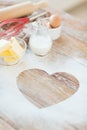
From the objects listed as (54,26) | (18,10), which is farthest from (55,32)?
(18,10)

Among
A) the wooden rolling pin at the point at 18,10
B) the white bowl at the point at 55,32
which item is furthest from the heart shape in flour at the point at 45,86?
the wooden rolling pin at the point at 18,10

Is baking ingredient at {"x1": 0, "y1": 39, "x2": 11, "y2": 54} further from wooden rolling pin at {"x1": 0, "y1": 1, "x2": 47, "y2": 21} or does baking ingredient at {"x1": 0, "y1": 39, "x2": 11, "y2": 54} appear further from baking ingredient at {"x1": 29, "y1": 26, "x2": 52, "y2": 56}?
wooden rolling pin at {"x1": 0, "y1": 1, "x2": 47, "y2": 21}

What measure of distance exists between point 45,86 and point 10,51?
17cm

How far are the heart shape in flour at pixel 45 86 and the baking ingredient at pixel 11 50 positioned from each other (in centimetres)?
7

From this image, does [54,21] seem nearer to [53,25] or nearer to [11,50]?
[53,25]

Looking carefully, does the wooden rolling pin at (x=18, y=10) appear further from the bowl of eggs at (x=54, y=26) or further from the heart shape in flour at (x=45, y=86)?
the heart shape in flour at (x=45, y=86)

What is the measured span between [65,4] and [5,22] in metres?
0.92

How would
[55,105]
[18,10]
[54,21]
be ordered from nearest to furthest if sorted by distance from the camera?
[55,105] → [54,21] → [18,10]

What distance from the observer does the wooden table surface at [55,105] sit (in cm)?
82

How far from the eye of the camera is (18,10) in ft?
3.96

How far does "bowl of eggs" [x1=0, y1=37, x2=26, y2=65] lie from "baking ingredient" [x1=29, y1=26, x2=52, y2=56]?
0.05 meters

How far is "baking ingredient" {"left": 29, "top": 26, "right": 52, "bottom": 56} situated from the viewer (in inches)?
41.1

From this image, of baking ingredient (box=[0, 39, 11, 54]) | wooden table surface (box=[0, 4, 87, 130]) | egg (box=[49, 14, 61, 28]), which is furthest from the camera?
egg (box=[49, 14, 61, 28])

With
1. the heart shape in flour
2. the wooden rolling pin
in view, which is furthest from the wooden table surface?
the wooden rolling pin
